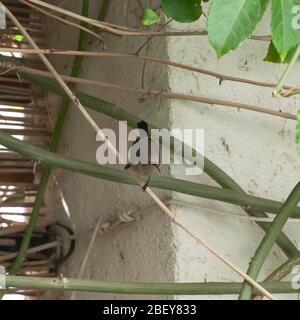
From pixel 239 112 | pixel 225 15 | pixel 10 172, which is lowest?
pixel 225 15

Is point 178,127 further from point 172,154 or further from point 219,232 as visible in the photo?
point 219,232

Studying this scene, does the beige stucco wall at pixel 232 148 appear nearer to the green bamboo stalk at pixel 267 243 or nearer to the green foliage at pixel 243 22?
the green bamboo stalk at pixel 267 243

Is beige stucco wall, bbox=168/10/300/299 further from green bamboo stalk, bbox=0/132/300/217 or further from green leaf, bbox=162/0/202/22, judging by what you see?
green leaf, bbox=162/0/202/22

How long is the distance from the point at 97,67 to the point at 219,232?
0.41 m

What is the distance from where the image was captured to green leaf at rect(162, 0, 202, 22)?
68 cm

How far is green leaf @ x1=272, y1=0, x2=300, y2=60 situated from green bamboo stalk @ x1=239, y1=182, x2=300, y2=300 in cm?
25

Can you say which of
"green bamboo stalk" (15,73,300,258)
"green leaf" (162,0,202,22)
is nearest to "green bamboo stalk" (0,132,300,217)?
"green bamboo stalk" (15,73,300,258)

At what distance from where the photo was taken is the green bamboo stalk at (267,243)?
2.22ft

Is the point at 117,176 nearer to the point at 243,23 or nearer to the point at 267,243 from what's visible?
the point at 267,243

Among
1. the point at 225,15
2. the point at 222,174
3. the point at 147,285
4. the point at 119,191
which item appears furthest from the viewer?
the point at 119,191

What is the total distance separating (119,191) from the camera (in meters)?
1.05
